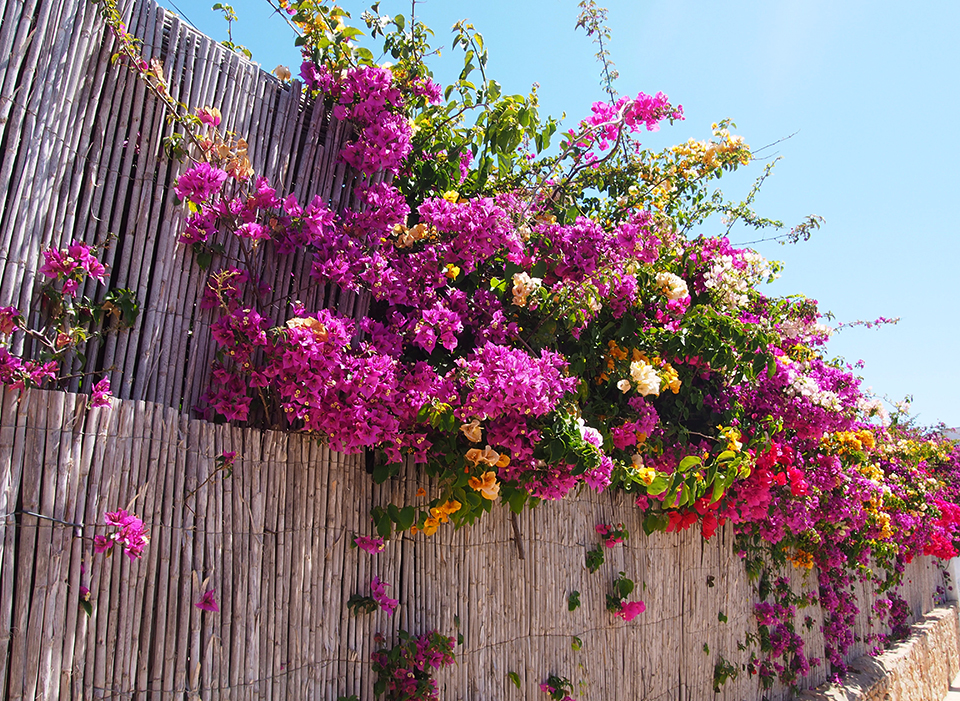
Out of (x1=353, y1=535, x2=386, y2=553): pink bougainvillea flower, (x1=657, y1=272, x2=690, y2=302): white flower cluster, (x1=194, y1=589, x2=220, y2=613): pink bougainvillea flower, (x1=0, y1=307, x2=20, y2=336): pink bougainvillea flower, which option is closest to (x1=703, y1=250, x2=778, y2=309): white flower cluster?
(x1=657, y1=272, x2=690, y2=302): white flower cluster

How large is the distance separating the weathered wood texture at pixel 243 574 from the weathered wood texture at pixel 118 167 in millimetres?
255

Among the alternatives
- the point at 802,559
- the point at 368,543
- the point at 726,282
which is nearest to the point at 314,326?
the point at 368,543

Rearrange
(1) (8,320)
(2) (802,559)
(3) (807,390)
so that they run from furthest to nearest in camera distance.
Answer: (2) (802,559)
(3) (807,390)
(1) (8,320)

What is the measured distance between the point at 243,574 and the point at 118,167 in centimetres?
137

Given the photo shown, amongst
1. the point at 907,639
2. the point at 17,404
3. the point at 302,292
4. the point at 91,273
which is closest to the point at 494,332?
the point at 302,292

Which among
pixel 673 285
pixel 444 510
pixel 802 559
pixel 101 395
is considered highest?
pixel 673 285

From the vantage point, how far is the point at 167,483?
2.19 metres

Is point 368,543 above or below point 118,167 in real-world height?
below

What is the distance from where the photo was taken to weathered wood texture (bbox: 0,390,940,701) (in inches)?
74.2

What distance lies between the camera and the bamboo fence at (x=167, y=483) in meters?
1.92

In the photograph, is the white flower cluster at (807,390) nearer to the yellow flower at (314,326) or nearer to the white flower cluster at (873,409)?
the white flower cluster at (873,409)

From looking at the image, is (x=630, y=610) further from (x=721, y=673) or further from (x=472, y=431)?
(x=472, y=431)

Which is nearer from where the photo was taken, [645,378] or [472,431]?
[472,431]

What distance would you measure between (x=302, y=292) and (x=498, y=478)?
109 cm
